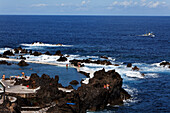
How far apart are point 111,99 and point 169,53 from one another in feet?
229

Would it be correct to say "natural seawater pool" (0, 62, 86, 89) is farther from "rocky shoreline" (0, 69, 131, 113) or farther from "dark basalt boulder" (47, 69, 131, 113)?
"dark basalt boulder" (47, 69, 131, 113)

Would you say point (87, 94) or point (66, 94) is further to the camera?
point (66, 94)

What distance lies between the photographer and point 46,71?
8994cm

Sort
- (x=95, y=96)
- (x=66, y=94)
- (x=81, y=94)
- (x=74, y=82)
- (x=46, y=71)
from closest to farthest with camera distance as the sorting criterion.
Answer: (x=81, y=94) → (x=95, y=96) → (x=66, y=94) → (x=74, y=82) → (x=46, y=71)

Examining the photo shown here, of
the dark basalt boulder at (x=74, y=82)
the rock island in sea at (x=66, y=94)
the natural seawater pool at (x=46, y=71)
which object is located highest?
the rock island in sea at (x=66, y=94)

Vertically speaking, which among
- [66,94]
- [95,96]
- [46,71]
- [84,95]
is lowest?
[46,71]

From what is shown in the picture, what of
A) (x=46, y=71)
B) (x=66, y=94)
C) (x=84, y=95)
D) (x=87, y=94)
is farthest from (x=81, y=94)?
(x=46, y=71)

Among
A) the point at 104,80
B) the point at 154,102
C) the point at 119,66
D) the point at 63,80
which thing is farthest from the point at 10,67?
the point at 154,102

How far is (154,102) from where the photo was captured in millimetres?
66062

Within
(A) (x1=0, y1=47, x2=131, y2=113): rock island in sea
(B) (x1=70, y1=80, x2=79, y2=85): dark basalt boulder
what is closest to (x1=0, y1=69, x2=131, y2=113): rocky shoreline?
(A) (x1=0, y1=47, x2=131, y2=113): rock island in sea

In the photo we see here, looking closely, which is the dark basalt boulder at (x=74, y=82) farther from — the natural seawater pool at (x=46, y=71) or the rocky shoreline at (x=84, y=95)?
the rocky shoreline at (x=84, y=95)

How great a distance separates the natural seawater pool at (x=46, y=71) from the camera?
82.6 metres

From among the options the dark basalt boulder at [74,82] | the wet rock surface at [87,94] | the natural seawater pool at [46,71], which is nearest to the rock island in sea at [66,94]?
the wet rock surface at [87,94]

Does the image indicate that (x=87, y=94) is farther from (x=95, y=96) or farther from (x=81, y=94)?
Answer: (x=95, y=96)
